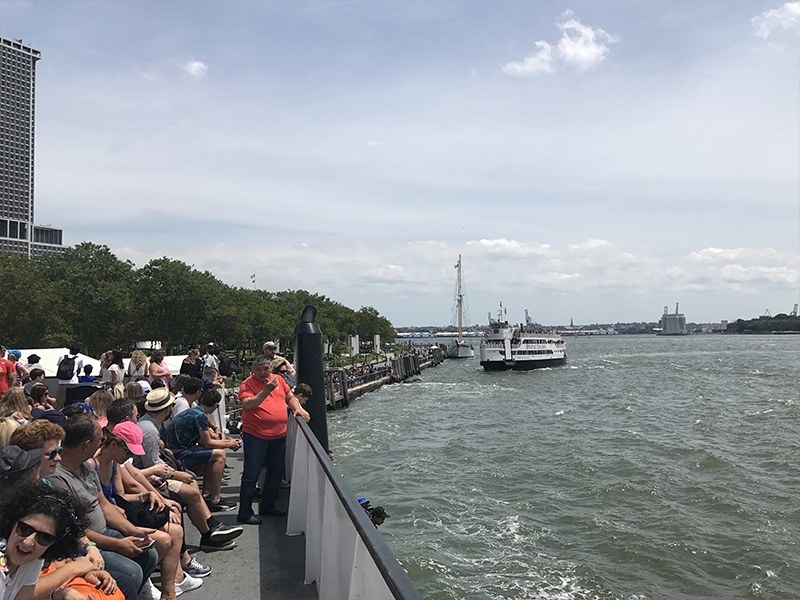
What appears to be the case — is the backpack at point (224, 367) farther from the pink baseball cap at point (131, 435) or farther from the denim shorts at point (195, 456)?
the pink baseball cap at point (131, 435)

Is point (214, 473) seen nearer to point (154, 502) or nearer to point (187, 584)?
point (187, 584)

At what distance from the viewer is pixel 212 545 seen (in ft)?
16.4

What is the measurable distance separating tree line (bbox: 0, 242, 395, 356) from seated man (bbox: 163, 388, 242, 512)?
120ft

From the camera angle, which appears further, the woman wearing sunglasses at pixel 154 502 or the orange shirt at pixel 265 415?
the orange shirt at pixel 265 415

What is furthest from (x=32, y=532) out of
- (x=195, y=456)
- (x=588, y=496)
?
(x=588, y=496)

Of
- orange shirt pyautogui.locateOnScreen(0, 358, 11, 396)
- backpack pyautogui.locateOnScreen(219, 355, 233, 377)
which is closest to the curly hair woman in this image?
orange shirt pyautogui.locateOnScreen(0, 358, 11, 396)

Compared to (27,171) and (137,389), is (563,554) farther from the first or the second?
(27,171)

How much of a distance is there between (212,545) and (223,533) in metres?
0.13

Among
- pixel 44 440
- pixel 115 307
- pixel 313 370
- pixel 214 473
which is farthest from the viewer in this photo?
pixel 115 307

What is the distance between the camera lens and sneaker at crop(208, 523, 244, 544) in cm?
499

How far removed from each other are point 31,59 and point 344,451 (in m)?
191

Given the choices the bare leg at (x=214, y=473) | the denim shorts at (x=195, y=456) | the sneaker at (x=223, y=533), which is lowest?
the sneaker at (x=223, y=533)

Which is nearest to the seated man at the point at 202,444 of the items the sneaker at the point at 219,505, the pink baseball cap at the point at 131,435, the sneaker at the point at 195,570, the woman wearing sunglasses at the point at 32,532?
the sneaker at the point at 219,505

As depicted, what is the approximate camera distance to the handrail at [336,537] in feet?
7.52
